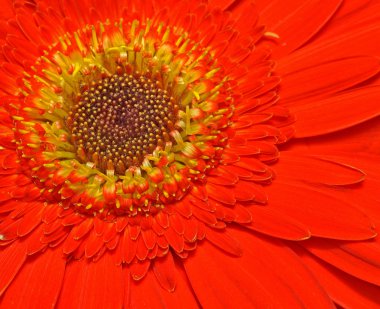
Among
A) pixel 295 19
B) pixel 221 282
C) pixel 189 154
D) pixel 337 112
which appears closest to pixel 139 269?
pixel 221 282

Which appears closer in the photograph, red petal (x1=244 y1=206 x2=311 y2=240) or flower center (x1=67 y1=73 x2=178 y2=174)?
red petal (x1=244 y1=206 x2=311 y2=240)

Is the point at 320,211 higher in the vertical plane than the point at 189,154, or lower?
lower

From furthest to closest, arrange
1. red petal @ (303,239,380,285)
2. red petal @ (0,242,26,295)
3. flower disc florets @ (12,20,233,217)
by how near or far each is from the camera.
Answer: flower disc florets @ (12,20,233,217) < red petal @ (0,242,26,295) < red petal @ (303,239,380,285)

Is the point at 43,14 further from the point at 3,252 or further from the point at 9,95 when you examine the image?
the point at 3,252

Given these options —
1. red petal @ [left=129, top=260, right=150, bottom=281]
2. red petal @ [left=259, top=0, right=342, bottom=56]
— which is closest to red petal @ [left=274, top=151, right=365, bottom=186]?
red petal @ [left=259, top=0, right=342, bottom=56]

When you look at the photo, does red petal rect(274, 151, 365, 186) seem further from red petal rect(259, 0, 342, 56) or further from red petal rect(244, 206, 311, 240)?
red petal rect(259, 0, 342, 56)

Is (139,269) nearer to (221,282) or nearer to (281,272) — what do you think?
(221,282)

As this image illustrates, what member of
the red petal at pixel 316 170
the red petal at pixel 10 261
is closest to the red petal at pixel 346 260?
the red petal at pixel 316 170

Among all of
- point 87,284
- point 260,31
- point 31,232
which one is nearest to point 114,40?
point 260,31

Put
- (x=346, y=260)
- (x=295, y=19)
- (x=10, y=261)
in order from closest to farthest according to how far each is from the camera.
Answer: (x=346, y=260) → (x=10, y=261) → (x=295, y=19)
